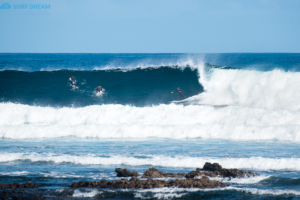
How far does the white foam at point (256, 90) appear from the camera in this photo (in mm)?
17047

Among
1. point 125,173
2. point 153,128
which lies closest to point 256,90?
point 153,128

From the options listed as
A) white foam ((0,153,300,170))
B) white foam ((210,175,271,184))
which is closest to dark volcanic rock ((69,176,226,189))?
white foam ((210,175,271,184))

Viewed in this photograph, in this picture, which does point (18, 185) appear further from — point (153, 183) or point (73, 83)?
point (73, 83)

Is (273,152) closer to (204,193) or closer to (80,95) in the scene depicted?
(204,193)

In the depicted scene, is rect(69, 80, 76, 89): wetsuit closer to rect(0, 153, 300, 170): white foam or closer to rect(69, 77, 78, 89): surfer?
rect(69, 77, 78, 89): surfer

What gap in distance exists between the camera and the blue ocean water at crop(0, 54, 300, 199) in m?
7.59

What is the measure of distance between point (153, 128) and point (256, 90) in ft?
24.0

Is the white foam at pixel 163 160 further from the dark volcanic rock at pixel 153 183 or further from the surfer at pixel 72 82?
the surfer at pixel 72 82

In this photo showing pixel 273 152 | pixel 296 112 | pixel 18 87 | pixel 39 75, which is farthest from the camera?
pixel 39 75

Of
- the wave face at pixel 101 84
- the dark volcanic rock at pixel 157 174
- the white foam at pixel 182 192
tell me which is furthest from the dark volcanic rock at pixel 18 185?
the wave face at pixel 101 84

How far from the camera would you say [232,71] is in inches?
864

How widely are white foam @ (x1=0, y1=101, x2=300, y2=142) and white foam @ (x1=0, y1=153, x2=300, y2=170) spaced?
12.5 ft

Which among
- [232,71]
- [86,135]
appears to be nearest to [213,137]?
[86,135]

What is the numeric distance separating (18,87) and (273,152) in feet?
60.6
